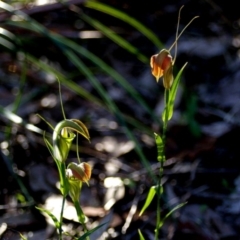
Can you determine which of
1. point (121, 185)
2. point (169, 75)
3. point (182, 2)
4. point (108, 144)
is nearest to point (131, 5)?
point (182, 2)

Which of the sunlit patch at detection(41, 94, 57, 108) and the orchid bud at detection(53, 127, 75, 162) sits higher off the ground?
the orchid bud at detection(53, 127, 75, 162)

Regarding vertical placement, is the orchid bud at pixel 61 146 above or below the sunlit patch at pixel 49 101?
above

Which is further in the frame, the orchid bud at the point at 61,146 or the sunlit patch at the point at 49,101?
the sunlit patch at the point at 49,101

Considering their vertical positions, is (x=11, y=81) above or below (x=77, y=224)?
above

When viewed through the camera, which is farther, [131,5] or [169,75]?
[131,5]

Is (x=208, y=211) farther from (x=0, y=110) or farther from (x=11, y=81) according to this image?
(x=11, y=81)

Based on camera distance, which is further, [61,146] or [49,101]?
[49,101]

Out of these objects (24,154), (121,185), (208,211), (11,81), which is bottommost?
(208,211)

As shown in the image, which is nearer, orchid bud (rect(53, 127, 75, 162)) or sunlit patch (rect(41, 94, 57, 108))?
orchid bud (rect(53, 127, 75, 162))

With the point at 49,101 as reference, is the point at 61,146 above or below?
above

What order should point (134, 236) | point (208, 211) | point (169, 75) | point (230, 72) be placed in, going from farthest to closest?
point (230, 72) < point (208, 211) < point (134, 236) < point (169, 75)

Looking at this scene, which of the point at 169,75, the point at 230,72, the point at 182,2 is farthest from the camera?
the point at 182,2
